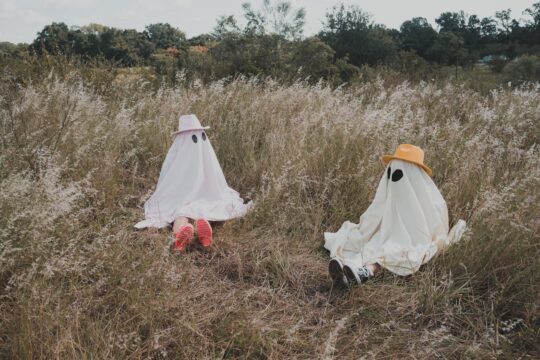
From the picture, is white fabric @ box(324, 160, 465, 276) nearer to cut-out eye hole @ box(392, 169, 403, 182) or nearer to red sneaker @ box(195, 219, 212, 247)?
cut-out eye hole @ box(392, 169, 403, 182)

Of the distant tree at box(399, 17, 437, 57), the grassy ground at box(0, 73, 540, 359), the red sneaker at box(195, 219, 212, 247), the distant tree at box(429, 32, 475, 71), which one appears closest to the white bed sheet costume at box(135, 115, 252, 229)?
the grassy ground at box(0, 73, 540, 359)

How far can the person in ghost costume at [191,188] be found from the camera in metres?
3.26

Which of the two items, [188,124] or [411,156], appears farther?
[188,124]

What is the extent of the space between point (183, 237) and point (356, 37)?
27226 mm

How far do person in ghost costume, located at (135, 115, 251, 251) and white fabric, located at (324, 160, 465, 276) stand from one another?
3.43ft

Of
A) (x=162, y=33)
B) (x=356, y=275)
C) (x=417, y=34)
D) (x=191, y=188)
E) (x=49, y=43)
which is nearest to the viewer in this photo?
(x=356, y=275)

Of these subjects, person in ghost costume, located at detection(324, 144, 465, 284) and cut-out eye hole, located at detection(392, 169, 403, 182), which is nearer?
person in ghost costume, located at detection(324, 144, 465, 284)

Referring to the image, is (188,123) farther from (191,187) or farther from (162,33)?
(162,33)

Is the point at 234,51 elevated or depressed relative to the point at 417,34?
depressed

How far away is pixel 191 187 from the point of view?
3.42 meters

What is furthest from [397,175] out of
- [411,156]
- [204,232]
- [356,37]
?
[356,37]

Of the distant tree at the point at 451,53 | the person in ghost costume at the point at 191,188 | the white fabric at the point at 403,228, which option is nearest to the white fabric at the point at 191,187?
the person in ghost costume at the point at 191,188

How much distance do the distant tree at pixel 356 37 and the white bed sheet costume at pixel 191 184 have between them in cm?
2271

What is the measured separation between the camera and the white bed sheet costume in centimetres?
332
